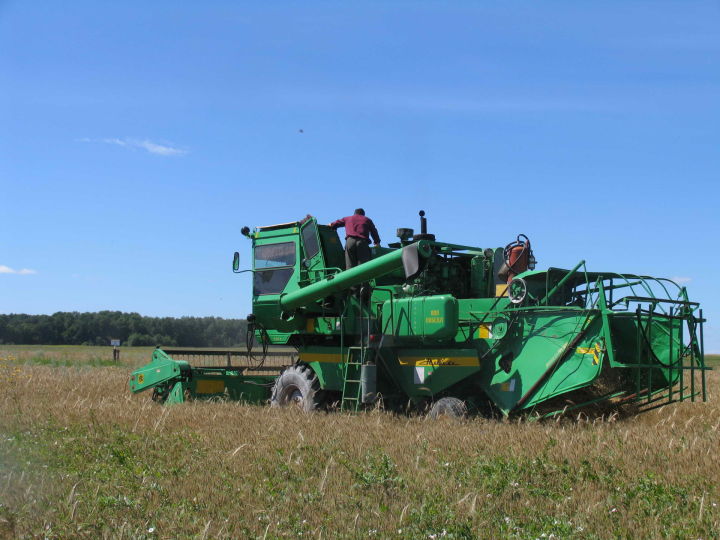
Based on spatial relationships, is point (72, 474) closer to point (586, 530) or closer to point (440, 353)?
point (586, 530)

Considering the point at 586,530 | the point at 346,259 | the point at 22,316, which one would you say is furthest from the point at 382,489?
the point at 22,316

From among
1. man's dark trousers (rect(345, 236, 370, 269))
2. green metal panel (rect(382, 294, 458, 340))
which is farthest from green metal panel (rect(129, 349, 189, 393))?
green metal panel (rect(382, 294, 458, 340))

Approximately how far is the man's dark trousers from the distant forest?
72.5m

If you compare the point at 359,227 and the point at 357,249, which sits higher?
the point at 359,227

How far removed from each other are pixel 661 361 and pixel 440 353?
2798 millimetres

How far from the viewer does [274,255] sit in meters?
13.2

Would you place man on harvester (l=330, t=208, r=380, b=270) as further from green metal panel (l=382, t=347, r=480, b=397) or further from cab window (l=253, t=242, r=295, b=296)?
green metal panel (l=382, t=347, r=480, b=397)

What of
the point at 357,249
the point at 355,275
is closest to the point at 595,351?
the point at 355,275

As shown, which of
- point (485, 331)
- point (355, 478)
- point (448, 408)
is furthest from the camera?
point (485, 331)

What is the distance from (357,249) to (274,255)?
6.30ft

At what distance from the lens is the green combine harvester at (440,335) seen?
9.62 meters

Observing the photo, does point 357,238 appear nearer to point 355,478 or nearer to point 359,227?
point 359,227

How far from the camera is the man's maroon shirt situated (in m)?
11.9

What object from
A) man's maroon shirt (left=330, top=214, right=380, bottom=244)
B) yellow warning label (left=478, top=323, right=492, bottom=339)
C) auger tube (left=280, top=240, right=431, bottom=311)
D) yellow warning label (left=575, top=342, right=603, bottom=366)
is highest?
man's maroon shirt (left=330, top=214, right=380, bottom=244)
